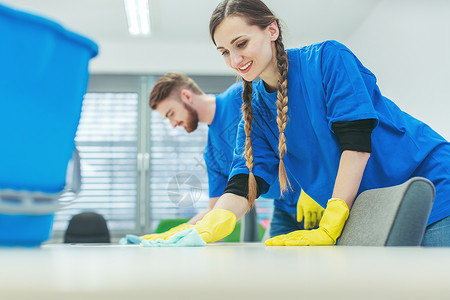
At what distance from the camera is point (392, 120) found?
1105 millimetres

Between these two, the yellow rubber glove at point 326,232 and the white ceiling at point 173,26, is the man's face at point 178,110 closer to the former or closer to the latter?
the yellow rubber glove at point 326,232

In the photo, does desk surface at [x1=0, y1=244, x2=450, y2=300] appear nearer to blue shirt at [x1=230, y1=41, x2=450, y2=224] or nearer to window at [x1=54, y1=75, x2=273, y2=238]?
blue shirt at [x1=230, y1=41, x2=450, y2=224]

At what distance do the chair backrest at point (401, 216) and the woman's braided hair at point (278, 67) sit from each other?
41cm

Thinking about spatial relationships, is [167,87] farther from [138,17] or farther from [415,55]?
[415,55]

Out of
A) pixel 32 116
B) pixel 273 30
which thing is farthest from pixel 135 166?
pixel 32 116

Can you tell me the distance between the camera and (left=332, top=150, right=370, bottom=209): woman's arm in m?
0.97

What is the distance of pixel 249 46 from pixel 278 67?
107 millimetres

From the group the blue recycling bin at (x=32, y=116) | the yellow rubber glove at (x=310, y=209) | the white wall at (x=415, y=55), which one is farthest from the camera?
the white wall at (x=415, y=55)

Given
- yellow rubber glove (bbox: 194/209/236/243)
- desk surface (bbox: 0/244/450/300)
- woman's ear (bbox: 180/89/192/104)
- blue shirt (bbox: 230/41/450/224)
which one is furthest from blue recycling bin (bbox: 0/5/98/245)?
woman's ear (bbox: 180/89/192/104)

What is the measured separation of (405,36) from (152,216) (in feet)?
9.67

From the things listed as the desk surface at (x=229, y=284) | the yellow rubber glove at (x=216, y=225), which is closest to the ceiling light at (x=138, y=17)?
the yellow rubber glove at (x=216, y=225)

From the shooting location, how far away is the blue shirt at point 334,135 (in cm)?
102

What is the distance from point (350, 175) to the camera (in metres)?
0.98

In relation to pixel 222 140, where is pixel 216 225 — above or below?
below
